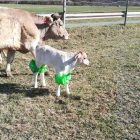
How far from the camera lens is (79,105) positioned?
16.1 ft

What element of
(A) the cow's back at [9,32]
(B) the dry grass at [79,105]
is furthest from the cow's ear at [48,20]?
(B) the dry grass at [79,105]

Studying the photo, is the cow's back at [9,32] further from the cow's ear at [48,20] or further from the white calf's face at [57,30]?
the white calf's face at [57,30]

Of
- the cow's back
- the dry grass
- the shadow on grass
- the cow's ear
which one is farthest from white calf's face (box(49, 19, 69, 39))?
the shadow on grass

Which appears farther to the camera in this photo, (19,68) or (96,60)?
(96,60)

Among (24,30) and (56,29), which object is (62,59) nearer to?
(24,30)

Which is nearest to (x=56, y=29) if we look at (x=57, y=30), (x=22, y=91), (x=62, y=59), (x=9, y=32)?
(x=57, y=30)

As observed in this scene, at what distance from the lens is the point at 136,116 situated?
4.57m

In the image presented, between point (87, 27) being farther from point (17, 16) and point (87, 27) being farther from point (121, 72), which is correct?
point (17, 16)

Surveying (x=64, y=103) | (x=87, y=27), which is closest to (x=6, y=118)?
(x=64, y=103)

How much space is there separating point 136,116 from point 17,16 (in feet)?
11.9

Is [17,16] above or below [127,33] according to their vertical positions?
above

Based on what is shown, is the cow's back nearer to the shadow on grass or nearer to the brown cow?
the brown cow

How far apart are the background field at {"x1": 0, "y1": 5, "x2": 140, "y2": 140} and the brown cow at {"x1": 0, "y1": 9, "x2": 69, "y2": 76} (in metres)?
0.99

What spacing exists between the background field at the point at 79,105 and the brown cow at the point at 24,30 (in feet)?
3.25
